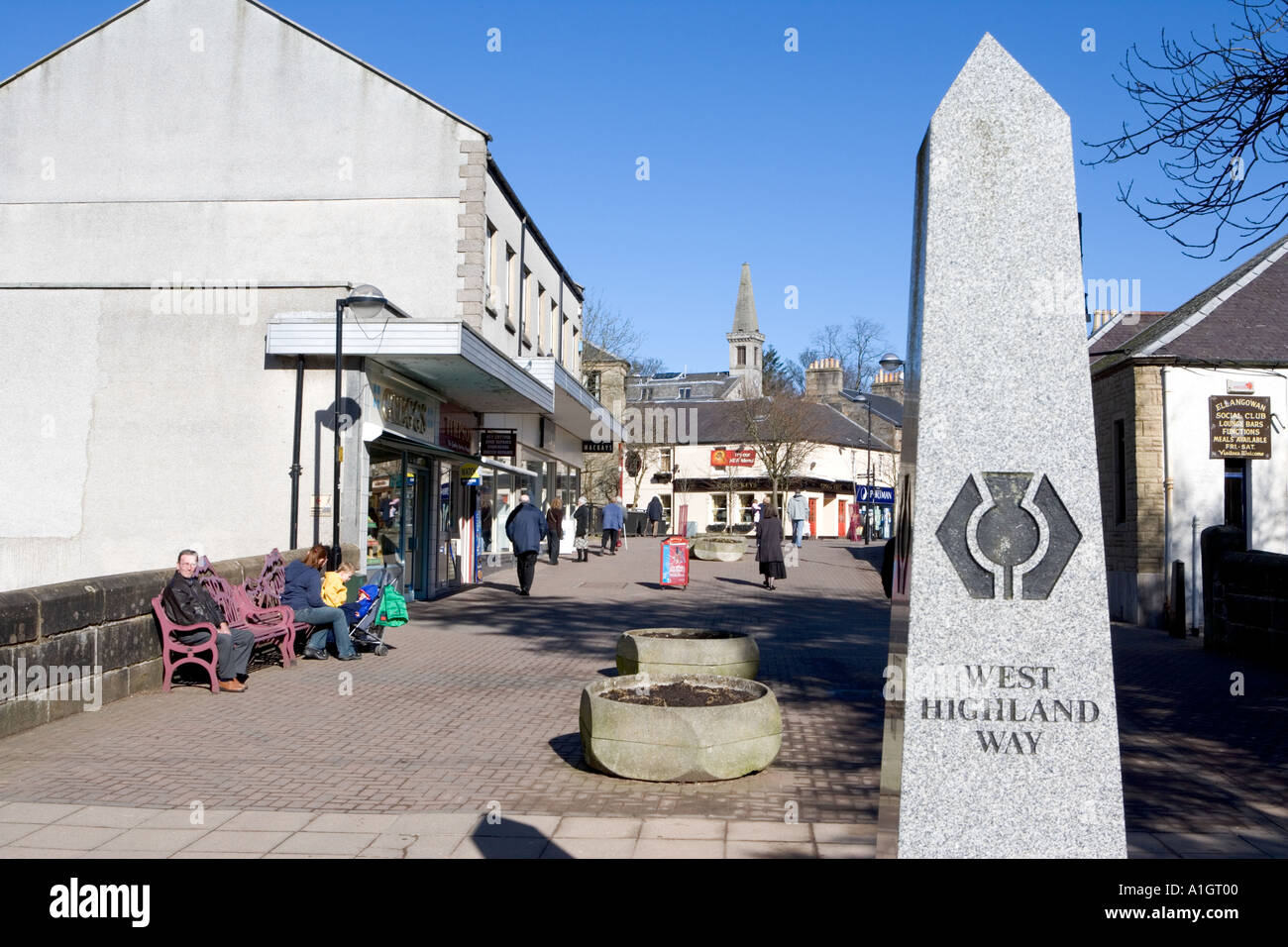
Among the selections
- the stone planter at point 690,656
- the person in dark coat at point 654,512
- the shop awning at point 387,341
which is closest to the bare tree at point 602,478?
the person in dark coat at point 654,512

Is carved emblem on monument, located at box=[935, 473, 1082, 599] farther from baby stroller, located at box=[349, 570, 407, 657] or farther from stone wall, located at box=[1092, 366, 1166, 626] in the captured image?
stone wall, located at box=[1092, 366, 1166, 626]

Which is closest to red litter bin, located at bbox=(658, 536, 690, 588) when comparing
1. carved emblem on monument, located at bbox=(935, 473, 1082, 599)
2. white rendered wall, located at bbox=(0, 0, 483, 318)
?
white rendered wall, located at bbox=(0, 0, 483, 318)

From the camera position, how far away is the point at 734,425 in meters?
64.0

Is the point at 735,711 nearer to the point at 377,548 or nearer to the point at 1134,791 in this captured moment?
the point at 1134,791

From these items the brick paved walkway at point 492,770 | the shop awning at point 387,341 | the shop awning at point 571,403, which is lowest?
the brick paved walkway at point 492,770

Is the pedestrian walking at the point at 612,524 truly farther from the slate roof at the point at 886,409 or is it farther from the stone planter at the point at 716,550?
the slate roof at the point at 886,409

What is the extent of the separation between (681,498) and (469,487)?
139 feet

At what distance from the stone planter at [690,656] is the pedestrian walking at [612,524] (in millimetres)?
24265

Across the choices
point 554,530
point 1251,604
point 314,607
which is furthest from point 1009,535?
point 554,530

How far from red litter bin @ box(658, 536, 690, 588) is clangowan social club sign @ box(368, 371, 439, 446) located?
525cm

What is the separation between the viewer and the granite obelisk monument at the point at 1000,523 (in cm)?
361

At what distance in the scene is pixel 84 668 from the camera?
28.6 feet

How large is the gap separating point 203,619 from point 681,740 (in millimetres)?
5336

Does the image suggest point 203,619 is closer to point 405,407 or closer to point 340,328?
point 340,328
